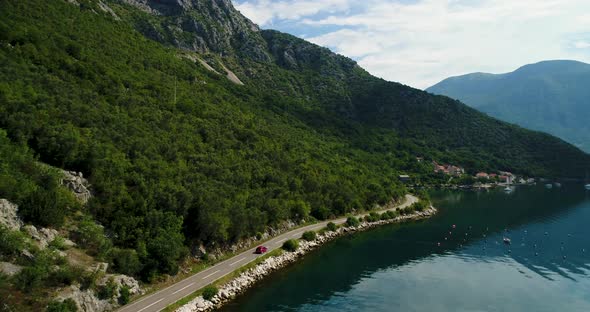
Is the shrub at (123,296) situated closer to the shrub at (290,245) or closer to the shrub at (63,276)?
the shrub at (63,276)

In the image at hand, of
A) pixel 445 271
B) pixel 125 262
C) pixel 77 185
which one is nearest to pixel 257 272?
pixel 125 262

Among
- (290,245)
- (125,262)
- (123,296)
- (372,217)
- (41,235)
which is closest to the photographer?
(41,235)

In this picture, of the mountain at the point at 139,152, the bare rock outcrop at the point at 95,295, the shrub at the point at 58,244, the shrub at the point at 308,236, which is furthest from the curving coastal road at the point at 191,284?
the shrub at the point at 58,244

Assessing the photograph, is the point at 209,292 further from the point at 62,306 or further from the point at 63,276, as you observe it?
the point at 62,306

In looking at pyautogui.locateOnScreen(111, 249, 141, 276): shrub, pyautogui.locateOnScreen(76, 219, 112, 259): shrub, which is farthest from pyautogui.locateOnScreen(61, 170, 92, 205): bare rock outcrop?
pyautogui.locateOnScreen(111, 249, 141, 276): shrub

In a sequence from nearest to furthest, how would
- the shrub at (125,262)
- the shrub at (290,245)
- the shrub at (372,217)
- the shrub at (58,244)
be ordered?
the shrub at (58,244), the shrub at (125,262), the shrub at (290,245), the shrub at (372,217)

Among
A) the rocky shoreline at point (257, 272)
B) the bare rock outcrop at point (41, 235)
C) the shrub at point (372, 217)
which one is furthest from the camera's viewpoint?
the shrub at point (372, 217)
